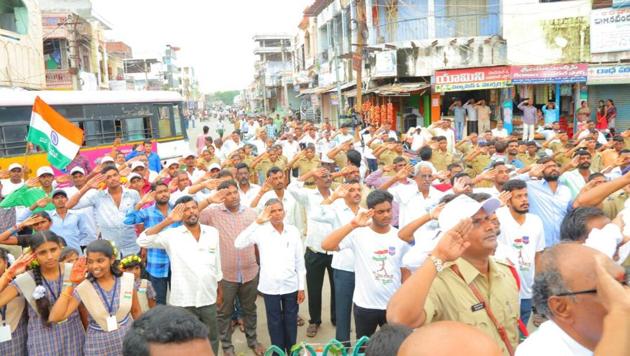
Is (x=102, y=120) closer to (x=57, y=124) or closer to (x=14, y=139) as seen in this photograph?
(x=14, y=139)

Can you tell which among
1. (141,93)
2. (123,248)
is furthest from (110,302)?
(141,93)

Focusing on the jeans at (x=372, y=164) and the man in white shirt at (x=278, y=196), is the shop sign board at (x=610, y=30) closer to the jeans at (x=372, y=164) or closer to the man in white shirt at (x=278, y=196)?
the jeans at (x=372, y=164)

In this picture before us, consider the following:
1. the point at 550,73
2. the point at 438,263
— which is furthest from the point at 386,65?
the point at 438,263

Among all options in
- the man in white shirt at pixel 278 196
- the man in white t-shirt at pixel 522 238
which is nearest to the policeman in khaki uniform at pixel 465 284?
the man in white t-shirt at pixel 522 238

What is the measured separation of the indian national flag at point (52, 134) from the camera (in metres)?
7.74

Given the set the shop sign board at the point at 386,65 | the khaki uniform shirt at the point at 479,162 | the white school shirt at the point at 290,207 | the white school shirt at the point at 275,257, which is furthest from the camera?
the shop sign board at the point at 386,65

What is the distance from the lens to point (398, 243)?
453 cm

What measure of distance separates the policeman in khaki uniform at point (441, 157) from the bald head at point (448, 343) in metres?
8.59

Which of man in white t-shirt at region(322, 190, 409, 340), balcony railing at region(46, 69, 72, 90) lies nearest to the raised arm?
man in white t-shirt at region(322, 190, 409, 340)

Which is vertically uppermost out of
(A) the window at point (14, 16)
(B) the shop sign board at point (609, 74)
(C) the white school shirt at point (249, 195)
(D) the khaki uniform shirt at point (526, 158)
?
(A) the window at point (14, 16)

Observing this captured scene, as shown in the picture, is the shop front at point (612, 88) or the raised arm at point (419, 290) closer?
the raised arm at point (419, 290)

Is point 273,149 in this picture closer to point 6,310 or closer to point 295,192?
point 295,192

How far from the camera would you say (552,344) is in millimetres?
2205

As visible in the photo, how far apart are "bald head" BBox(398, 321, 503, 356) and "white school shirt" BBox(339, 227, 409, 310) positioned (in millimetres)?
2667
